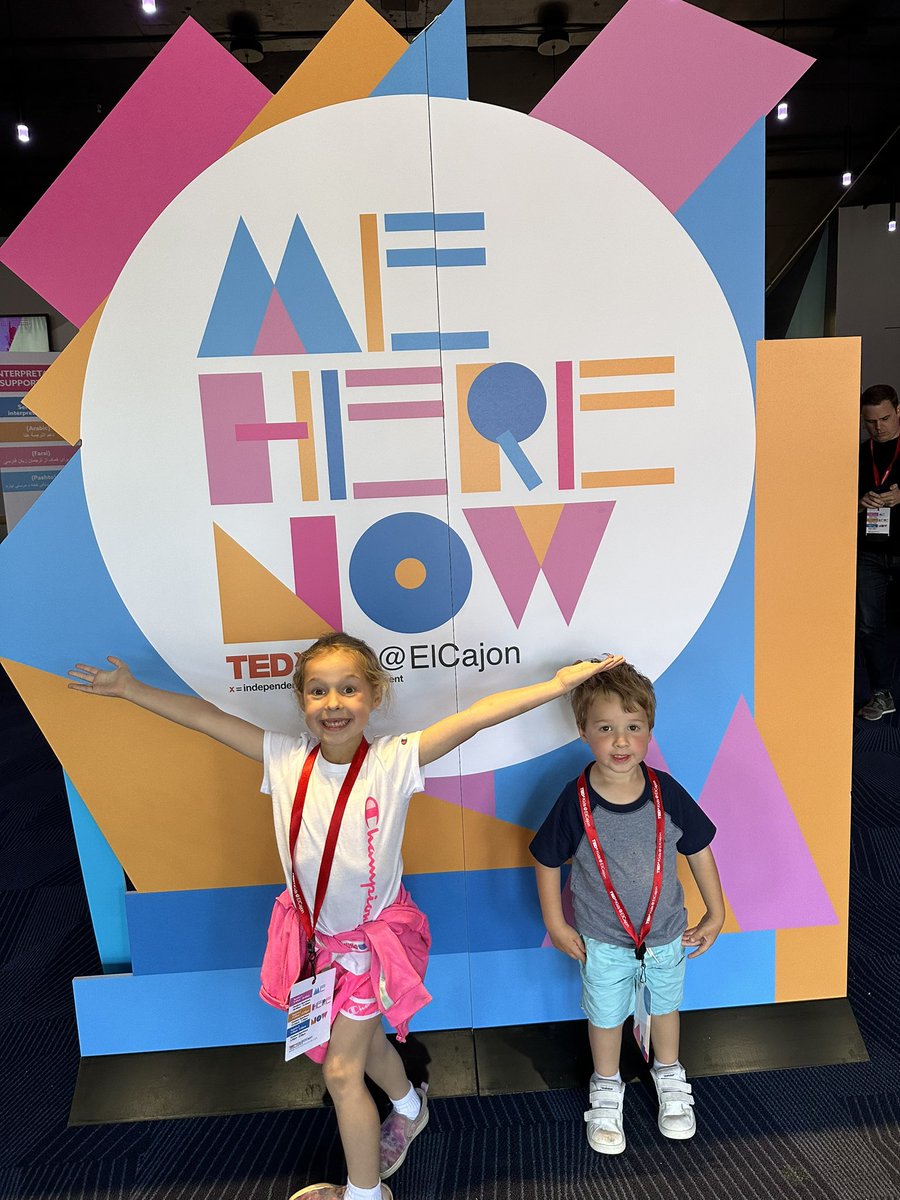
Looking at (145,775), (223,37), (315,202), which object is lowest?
(145,775)

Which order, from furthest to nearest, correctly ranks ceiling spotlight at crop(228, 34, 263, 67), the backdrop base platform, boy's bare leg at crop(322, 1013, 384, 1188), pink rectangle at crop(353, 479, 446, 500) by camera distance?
ceiling spotlight at crop(228, 34, 263, 67)
the backdrop base platform
pink rectangle at crop(353, 479, 446, 500)
boy's bare leg at crop(322, 1013, 384, 1188)

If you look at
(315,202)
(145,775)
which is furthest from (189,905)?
(315,202)

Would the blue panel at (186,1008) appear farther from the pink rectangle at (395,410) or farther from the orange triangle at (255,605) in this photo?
the pink rectangle at (395,410)

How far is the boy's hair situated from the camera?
1.68 metres

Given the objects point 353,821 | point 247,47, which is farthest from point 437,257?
point 247,47

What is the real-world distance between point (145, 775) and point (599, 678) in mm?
1061

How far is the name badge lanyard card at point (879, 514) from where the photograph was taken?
3689mm

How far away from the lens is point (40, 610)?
1785 mm

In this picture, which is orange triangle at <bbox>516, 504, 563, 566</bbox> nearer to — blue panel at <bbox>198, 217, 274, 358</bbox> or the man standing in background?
blue panel at <bbox>198, 217, 274, 358</bbox>

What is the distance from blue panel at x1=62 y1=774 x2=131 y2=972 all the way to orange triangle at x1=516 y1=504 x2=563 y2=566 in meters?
1.20

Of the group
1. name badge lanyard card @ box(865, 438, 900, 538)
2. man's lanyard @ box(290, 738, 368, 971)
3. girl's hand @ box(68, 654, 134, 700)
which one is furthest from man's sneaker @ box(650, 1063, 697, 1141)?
name badge lanyard card @ box(865, 438, 900, 538)

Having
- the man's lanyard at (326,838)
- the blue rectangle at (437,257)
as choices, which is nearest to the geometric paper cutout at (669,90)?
the blue rectangle at (437,257)

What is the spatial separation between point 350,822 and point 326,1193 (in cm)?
76

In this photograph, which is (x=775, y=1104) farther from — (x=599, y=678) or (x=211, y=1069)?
(x=211, y=1069)
